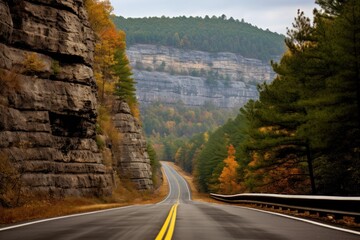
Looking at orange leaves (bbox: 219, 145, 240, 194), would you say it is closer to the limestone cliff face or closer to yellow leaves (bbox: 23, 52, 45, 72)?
the limestone cliff face

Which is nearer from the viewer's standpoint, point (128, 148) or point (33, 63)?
point (33, 63)

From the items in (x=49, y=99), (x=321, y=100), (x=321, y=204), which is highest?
(x=49, y=99)

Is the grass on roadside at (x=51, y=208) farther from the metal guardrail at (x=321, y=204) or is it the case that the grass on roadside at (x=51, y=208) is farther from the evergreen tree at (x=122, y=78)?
the evergreen tree at (x=122, y=78)

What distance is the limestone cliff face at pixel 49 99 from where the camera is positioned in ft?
86.3

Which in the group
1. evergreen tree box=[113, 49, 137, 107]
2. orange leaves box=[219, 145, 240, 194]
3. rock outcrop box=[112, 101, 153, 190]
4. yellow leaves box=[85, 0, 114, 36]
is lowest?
orange leaves box=[219, 145, 240, 194]

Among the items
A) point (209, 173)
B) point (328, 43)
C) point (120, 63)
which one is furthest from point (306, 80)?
point (209, 173)

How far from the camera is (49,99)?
1190 inches

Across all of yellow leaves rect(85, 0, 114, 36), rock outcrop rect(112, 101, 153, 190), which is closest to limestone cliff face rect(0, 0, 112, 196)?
yellow leaves rect(85, 0, 114, 36)

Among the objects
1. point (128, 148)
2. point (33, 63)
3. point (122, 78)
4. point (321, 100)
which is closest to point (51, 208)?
point (33, 63)

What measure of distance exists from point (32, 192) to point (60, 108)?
760cm

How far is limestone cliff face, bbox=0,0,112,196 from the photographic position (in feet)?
86.3

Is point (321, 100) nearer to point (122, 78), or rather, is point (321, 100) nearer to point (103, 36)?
point (103, 36)

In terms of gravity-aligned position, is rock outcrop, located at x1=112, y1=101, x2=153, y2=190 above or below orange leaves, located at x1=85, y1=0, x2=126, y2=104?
below

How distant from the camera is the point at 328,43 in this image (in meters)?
22.5
